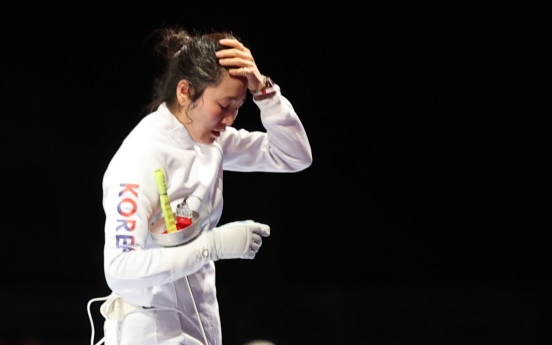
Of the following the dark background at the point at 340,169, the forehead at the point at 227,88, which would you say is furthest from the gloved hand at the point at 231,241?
the dark background at the point at 340,169

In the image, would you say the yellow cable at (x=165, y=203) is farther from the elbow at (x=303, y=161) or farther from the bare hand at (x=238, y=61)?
the elbow at (x=303, y=161)

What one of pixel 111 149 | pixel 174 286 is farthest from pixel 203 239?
pixel 111 149

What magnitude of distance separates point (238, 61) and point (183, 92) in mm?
152

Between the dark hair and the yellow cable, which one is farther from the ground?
the dark hair

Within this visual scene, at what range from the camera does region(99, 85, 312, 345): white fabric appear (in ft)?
5.16

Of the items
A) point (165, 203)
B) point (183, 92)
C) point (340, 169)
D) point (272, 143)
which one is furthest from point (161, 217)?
point (340, 169)

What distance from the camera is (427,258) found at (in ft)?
11.6

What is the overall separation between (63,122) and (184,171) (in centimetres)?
168

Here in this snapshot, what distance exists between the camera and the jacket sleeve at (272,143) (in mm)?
1863

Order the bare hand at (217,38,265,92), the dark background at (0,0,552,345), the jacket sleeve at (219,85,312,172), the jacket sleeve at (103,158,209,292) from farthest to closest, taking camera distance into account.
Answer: the dark background at (0,0,552,345) → the jacket sleeve at (219,85,312,172) → the bare hand at (217,38,265,92) → the jacket sleeve at (103,158,209,292)


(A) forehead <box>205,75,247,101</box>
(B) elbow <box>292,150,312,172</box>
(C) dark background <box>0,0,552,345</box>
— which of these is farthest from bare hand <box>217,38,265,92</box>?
(C) dark background <box>0,0,552,345</box>

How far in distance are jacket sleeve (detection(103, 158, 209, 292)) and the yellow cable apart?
5 cm

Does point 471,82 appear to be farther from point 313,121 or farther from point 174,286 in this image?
point 174,286

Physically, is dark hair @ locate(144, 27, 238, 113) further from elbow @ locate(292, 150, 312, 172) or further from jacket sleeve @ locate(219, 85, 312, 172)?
elbow @ locate(292, 150, 312, 172)
